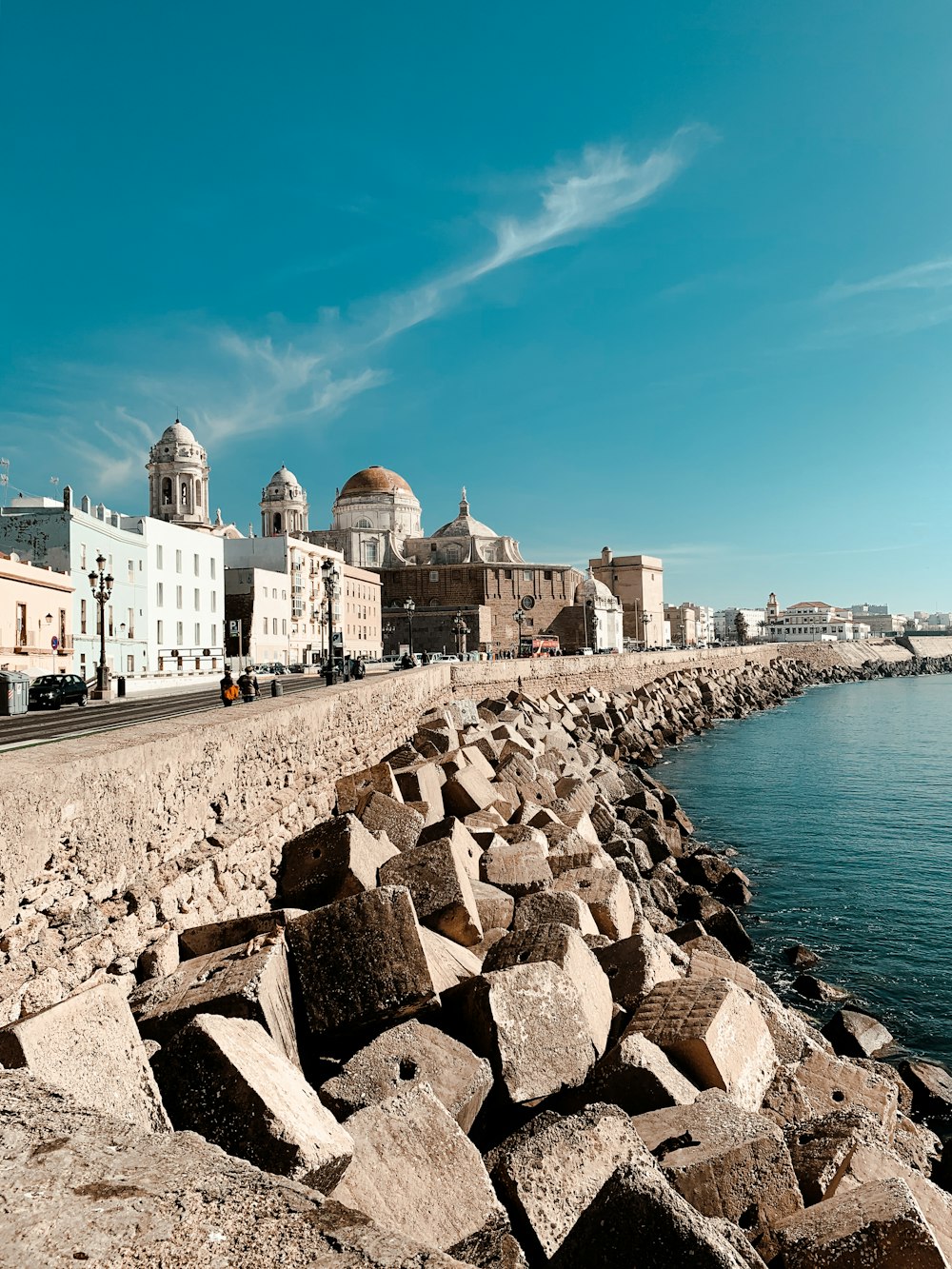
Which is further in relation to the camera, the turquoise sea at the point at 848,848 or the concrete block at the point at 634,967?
the turquoise sea at the point at 848,848

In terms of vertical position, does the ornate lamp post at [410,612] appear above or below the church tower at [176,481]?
below

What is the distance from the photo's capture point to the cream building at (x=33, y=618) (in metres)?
20.5

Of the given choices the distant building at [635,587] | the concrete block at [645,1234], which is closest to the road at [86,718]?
the concrete block at [645,1234]

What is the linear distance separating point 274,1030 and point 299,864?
102 inches

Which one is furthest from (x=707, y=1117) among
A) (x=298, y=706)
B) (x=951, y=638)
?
(x=951, y=638)

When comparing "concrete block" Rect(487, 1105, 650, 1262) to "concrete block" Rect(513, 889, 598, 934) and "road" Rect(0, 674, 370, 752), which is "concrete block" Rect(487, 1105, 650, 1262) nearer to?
"concrete block" Rect(513, 889, 598, 934)

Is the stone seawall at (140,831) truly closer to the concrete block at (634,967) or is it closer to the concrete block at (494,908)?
the concrete block at (494,908)

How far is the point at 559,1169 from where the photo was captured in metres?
3.24

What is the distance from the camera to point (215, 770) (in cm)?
709

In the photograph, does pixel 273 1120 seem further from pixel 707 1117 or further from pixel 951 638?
pixel 951 638

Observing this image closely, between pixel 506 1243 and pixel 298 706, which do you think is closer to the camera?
pixel 506 1243

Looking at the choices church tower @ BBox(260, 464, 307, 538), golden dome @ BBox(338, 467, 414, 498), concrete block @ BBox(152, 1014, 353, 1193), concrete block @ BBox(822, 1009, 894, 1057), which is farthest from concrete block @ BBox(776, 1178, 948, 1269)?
golden dome @ BBox(338, 467, 414, 498)

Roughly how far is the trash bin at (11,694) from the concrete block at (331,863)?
29.2 ft

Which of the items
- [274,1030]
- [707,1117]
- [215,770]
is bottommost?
[707,1117]
